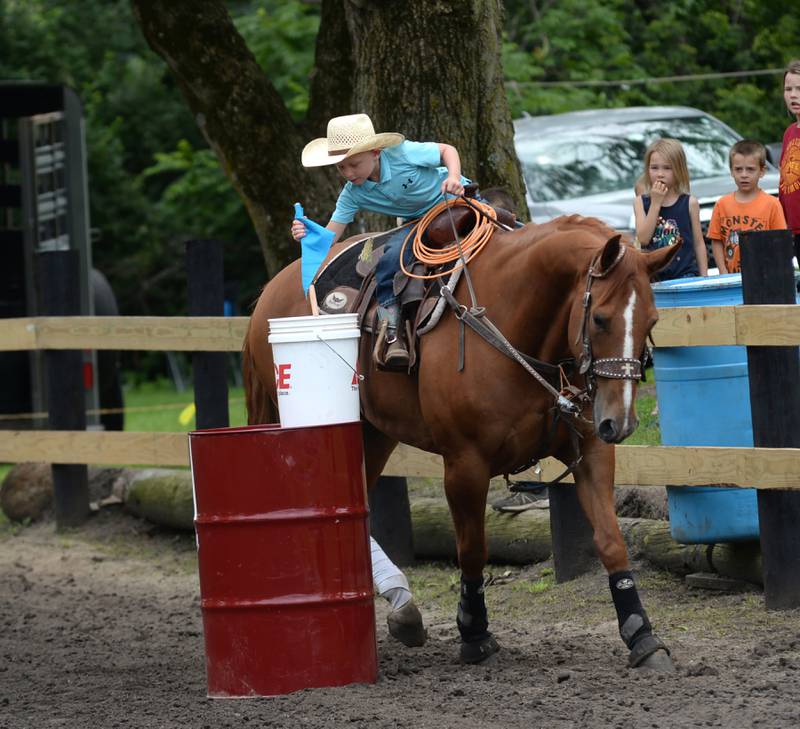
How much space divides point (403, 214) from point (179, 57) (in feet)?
13.7

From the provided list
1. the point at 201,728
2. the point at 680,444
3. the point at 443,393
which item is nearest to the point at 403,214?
the point at 443,393

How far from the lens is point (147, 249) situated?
28.3 metres

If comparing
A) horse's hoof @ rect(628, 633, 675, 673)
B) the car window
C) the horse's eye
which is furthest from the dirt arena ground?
the car window

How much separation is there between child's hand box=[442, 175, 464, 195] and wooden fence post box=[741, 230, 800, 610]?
4.39ft

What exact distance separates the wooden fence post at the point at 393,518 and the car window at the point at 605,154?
14.6 feet

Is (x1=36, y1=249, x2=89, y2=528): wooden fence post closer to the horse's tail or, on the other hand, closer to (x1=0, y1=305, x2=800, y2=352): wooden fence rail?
(x1=0, y1=305, x2=800, y2=352): wooden fence rail

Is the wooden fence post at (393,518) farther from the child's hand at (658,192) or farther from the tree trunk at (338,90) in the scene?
the child's hand at (658,192)

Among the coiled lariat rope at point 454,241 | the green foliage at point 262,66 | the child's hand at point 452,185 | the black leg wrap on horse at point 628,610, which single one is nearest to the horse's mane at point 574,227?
the coiled lariat rope at point 454,241

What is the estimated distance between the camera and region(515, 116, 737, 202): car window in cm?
1197

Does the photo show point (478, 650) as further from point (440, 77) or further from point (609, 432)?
point (440, 77)

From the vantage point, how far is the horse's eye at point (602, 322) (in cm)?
510

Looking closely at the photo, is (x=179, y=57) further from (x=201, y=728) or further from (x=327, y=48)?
(x=201, y=728)

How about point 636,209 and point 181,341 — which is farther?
point 181,341

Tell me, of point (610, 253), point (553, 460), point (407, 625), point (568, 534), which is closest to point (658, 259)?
point (610, 253)
